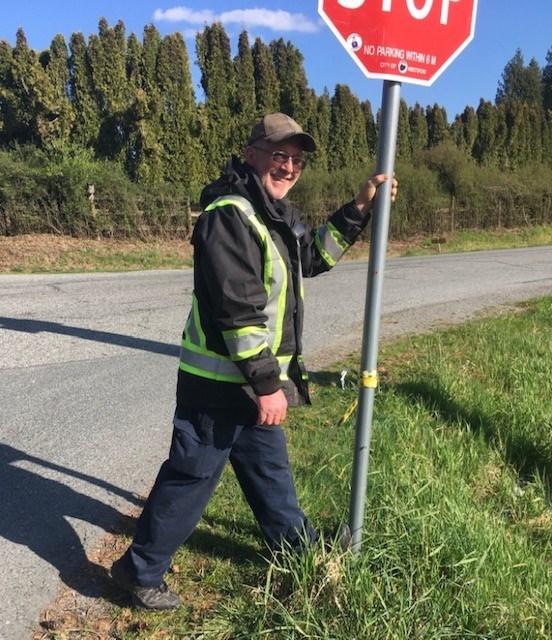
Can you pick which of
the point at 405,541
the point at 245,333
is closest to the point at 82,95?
the point at 245,333

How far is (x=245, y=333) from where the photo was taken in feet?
6.84

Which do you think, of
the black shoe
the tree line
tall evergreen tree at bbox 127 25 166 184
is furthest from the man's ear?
tall evergreen tree at bbox 127 25 166 184

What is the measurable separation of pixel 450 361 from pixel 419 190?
1840cm

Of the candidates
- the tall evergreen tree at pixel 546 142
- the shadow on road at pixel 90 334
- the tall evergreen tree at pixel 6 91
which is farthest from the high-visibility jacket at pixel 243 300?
the tall evergreen tree at pixel 546 142

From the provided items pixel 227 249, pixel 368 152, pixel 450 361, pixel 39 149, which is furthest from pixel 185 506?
pixel 368 152

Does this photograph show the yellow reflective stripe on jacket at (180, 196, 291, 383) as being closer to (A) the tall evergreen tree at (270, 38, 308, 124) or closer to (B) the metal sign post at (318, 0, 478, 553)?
(B) the metal sign post at (318, 0, 478, 553)

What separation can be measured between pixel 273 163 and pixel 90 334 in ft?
17.6

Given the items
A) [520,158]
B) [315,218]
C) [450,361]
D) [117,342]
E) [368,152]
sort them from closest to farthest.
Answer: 1. [450,361]
2. [117,342]
3. [315,218]
4. [368,152]
5. [520,158]

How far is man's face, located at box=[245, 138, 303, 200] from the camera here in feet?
7.57

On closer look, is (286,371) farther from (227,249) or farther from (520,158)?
(520,158)

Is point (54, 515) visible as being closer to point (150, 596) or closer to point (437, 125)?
point (150, 596)

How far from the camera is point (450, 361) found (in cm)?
553

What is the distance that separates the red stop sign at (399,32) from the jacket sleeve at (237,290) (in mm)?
696

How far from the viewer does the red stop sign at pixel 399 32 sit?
1926 mm
